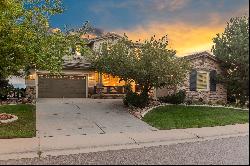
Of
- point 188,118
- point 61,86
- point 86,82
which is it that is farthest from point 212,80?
point 61,86

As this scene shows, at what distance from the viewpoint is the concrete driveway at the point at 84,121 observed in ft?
46.4

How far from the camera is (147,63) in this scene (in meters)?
20.1

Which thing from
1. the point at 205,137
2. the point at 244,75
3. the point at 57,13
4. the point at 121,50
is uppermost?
the point at 57,13

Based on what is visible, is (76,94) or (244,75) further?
(76,94)

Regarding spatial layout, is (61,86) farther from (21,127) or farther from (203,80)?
(21,127)

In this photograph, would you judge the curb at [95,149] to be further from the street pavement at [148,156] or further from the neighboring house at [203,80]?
the neighboring house at [203,80]

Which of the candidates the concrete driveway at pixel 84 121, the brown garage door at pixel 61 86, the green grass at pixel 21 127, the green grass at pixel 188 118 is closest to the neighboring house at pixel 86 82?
the brown garage door at pixel 61 86

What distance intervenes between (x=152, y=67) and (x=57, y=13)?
21.3ft

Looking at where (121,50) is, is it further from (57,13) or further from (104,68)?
(57,13)

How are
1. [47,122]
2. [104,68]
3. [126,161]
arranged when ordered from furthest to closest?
1. [104,68]
2. [47,122]
3. [126,161]

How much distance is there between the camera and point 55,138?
1223cm

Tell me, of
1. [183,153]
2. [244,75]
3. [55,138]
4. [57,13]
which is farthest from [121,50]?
[244,75]

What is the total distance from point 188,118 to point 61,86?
15.7m

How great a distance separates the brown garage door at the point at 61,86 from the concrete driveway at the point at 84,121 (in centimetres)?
774
